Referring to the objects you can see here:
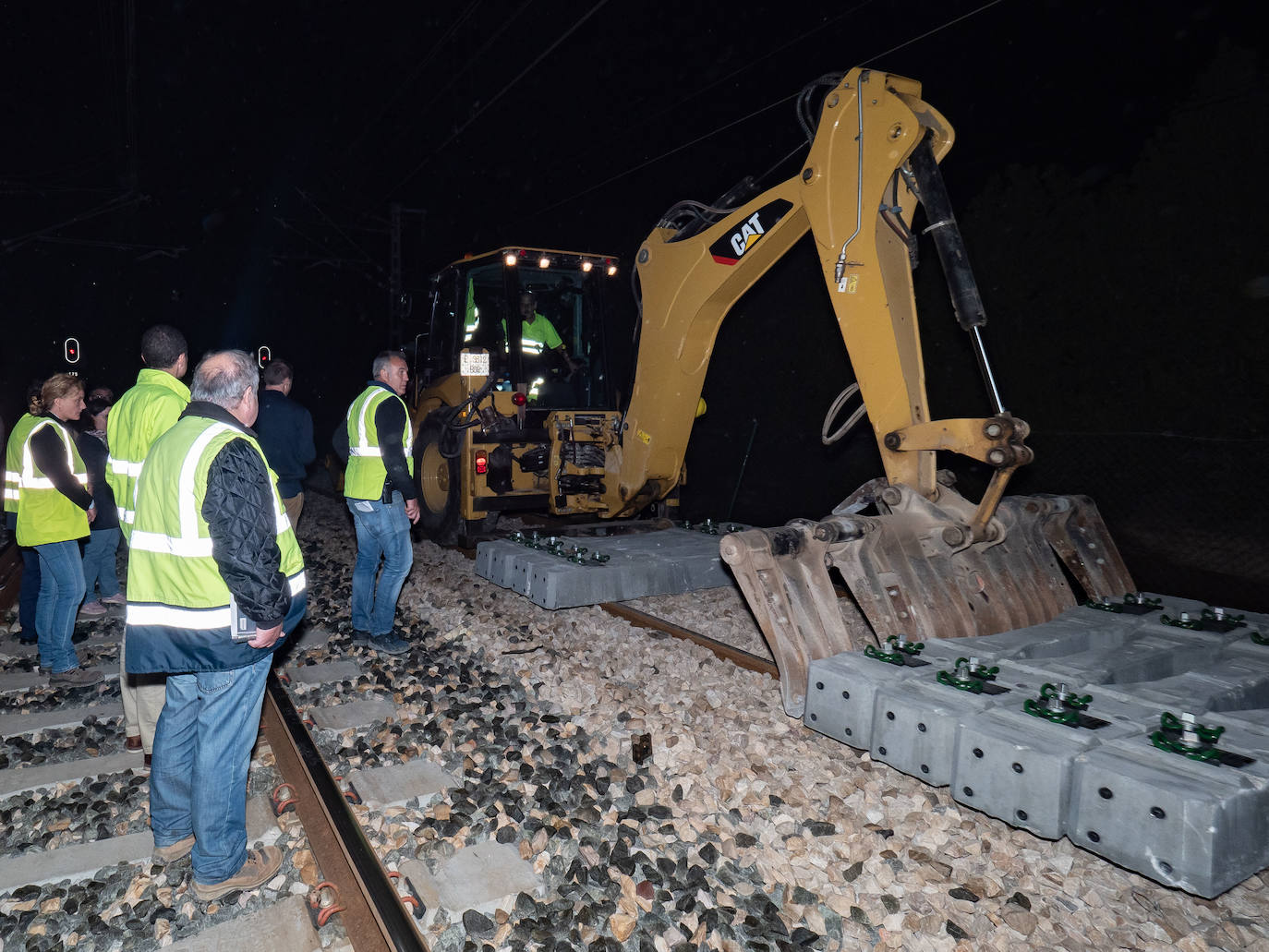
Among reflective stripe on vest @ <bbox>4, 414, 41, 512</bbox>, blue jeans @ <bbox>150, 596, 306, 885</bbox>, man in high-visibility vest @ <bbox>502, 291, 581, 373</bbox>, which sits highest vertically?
man in high-visibility vest @ <bbox>502, 291, 581, 373</bbox>

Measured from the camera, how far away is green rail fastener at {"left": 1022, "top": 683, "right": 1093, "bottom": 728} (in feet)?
9.52

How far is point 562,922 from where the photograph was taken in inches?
102

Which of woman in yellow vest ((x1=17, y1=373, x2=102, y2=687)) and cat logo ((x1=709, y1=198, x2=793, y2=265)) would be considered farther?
cat logo ((x1=709, y1=198, x2=793, y2=265))

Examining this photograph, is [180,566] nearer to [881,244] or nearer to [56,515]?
[56,515]

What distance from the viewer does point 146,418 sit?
10.6ft

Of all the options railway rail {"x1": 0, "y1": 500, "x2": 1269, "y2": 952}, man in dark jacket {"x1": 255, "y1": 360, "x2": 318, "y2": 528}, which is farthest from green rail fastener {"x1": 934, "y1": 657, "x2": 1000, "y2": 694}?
man in dark jacket {"x1": 255, "y1": 360, "x2": 318, "y2": 528}

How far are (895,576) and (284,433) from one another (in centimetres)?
460

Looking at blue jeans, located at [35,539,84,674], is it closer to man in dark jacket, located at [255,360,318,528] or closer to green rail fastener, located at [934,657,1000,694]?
man in dark jacket, located at [255,360,318,528]

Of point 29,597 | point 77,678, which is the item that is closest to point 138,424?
point 77,678

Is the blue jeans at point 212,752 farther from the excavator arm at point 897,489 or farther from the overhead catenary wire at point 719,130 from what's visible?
the overhead catenary wire at point 719,130

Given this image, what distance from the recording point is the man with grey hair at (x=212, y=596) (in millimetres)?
2482

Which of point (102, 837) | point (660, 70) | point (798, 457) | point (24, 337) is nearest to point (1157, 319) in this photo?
point (798, 457)

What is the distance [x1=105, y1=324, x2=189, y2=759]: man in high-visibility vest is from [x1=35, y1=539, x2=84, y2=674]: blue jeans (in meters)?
1.72

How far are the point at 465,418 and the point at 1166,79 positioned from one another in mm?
6838
